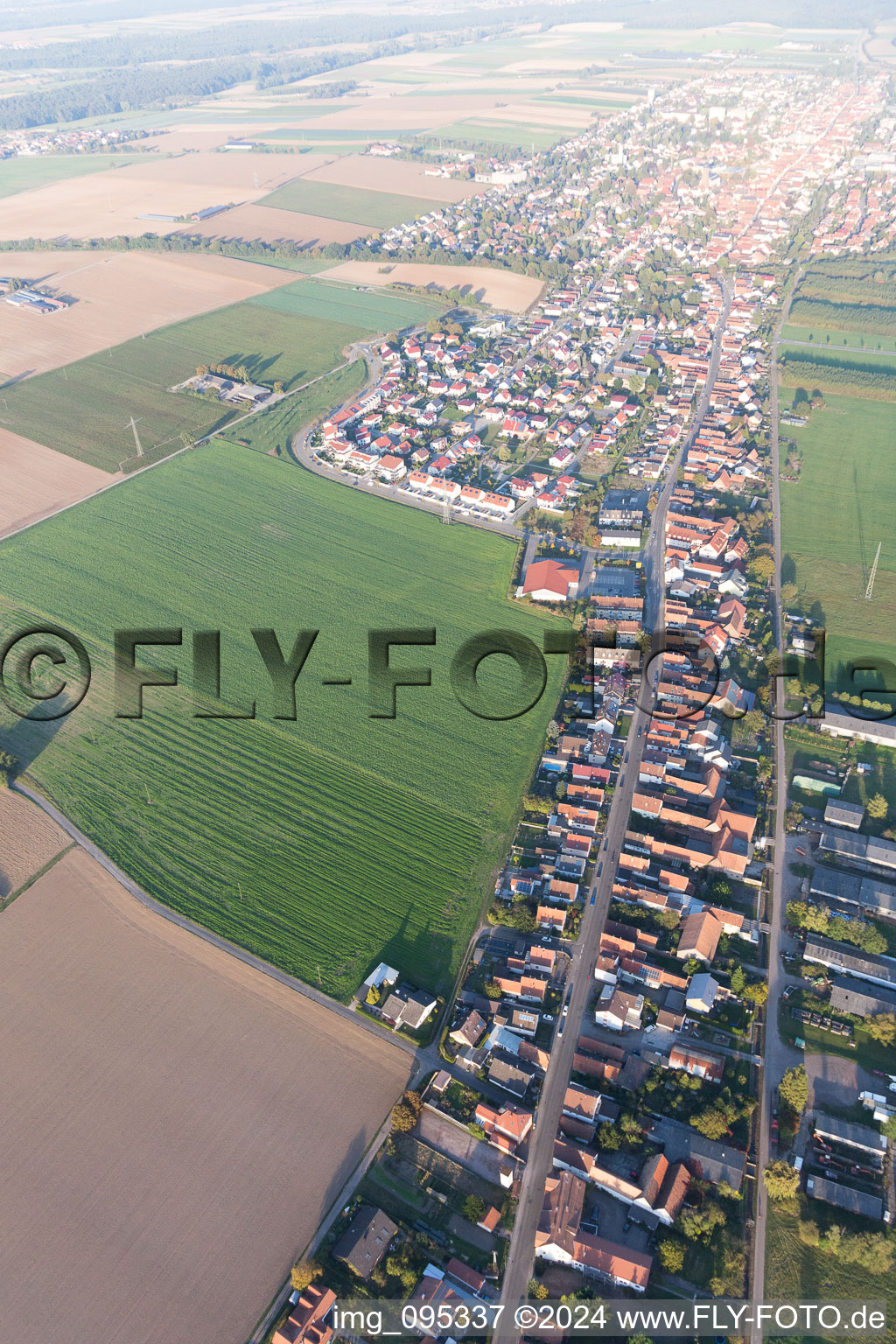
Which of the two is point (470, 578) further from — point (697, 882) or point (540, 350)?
point (540, 350)

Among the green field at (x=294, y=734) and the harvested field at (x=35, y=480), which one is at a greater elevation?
the harvested field at (x=35, y=480)

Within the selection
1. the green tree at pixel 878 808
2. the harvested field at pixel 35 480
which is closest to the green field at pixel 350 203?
the harvested field at pixel 35 480

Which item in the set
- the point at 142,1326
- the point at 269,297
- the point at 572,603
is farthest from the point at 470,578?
the point at 269,297

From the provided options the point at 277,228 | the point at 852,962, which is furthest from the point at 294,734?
the point at 277,228

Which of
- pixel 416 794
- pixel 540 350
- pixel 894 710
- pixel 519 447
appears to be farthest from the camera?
pixel 540 350

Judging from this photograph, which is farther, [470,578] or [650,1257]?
[470,578]

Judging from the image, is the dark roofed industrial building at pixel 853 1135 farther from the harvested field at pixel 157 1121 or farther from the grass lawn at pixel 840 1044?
the harvested field at pixel 157 1121

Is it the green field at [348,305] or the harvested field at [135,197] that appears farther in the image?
the harvested field at [135,197]
